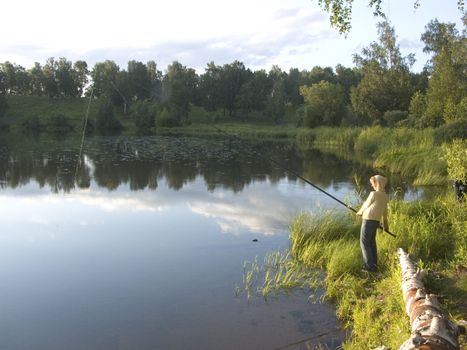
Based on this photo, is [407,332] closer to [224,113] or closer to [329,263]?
[329,263]

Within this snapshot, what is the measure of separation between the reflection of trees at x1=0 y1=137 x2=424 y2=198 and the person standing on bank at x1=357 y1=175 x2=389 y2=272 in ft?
34.1

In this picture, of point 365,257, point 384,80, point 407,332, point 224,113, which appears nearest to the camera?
point 407,332

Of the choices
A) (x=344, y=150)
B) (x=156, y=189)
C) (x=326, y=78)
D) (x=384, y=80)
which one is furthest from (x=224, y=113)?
(x=156, y=189)

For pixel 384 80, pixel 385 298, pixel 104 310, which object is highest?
pixel 384 80

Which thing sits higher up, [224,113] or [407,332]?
[224,113]

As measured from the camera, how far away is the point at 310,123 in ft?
180

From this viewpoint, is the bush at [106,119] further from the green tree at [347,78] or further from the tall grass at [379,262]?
the tall grass at [379,262]

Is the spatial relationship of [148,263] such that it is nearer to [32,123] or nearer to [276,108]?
[276,108]

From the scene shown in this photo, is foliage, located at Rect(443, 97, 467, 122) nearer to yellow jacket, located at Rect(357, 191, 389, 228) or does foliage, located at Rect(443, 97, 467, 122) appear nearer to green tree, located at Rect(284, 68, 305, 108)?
yellow jacket, located at Rect(357, 191, 389, 228)

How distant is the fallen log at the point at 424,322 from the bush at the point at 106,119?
6361 cm

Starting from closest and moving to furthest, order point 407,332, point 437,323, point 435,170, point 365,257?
1. point 437,323
2. point 407,332
3. point 365,257
4. point 435,170

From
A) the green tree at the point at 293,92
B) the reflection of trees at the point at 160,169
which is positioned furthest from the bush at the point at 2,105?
the green tree at the point at 293,92

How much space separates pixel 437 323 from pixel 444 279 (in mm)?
2343

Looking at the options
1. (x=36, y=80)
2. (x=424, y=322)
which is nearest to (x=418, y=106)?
(x=424, y=322)
